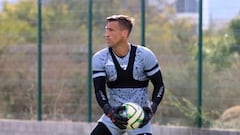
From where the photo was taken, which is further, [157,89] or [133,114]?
[157,89]

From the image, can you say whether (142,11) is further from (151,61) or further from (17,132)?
(151,61)

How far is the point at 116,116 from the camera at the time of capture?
7652 mm

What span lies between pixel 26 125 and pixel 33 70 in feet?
4.20

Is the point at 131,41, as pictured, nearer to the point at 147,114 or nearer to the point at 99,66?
the point at 99,66

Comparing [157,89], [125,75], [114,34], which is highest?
[114,34]

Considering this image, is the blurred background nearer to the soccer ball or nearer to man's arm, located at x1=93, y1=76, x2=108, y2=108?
man's arm, located at x1=93, y1=76, x2=108, y2=108

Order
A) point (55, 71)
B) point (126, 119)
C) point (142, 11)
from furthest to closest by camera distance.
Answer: point (55, 71) < point (142, 11) < point (126, 119)

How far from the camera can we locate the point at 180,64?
43.8ft

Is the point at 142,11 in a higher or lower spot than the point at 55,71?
higher

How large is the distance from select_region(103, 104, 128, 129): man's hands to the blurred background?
16.9 ft

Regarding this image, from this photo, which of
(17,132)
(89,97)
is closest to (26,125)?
(17,132)

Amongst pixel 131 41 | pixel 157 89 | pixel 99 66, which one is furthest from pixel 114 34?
pixel 131 41

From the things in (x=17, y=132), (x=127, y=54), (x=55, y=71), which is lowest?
(x=17, y=132)

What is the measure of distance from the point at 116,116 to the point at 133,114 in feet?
0.62
